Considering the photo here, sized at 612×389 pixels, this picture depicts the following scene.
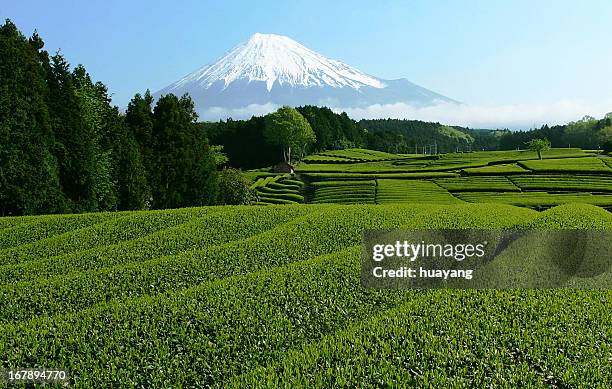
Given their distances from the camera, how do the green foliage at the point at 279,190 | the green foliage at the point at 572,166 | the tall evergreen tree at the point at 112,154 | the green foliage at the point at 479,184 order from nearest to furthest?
the tall evergreen tree at the point at 112,154
the green foliage at the point at 479,184
the green foliage at the point at 279,190
the green foliage at the point at 572,166

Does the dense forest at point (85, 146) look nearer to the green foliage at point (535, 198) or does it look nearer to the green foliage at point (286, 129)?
the green foliage at point (535, 198)

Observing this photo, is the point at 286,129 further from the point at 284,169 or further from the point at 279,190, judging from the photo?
the point at 279,190

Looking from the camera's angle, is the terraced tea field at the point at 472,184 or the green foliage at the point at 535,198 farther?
the terraced tea field at the point at 472,184

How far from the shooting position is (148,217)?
92.6 feet

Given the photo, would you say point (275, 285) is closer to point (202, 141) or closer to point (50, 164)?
point (50, 164)

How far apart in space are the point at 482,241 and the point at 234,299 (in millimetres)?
10584

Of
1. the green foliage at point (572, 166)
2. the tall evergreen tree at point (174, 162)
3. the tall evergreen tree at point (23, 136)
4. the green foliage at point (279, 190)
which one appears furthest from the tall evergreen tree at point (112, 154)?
the green foliage at point (572, 166)

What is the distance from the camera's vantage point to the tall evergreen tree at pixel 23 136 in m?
31.4

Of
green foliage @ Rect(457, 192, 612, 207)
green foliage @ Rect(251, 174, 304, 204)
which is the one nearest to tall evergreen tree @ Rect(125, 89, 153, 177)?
green foliage @ Rect(251, 174, 304, 204)

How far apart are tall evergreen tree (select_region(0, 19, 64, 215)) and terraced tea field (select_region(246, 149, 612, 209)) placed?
30.7 meters

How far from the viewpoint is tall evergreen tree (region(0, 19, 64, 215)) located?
31.4 m

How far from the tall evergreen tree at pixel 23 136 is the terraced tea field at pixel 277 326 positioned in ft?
46.7

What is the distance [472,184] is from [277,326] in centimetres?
5678

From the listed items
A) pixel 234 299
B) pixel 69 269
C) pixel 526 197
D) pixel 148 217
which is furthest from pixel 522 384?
pixel 526 197
